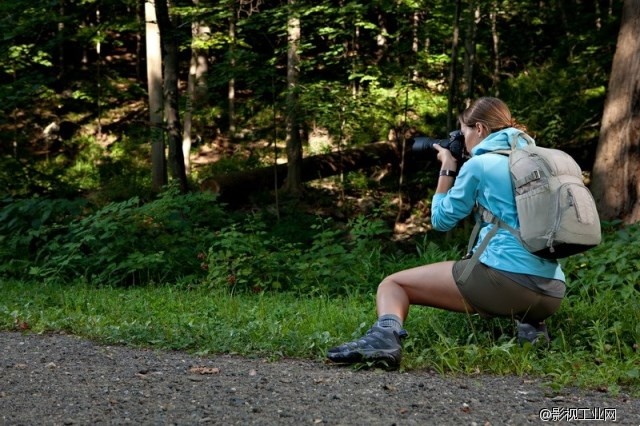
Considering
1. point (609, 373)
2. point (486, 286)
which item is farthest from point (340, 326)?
point (609, 373)

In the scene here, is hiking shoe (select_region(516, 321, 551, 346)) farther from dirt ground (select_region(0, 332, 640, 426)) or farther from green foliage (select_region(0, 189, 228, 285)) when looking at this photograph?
green foliage (select_region(0, 189, 228, 285))

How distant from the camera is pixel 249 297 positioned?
743 centimetres

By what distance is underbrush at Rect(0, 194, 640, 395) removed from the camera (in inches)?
177

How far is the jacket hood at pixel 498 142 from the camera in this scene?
434 centimetres

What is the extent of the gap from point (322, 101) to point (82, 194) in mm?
5827

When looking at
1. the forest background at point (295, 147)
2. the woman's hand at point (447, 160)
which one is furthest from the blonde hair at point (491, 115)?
the forest background at point (295, 147)

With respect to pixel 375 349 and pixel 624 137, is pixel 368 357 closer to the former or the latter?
pixel 375 349

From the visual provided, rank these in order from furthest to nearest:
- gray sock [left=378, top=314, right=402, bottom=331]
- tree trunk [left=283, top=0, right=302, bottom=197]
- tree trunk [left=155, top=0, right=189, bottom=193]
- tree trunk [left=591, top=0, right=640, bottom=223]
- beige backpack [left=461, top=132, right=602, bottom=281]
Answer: tree trunk [left=283, top=0, right=302, bottom=197]
tree trunk [left=155, top=0, right=189, bottom=193]
tree trunk [left=591, top=0, right=640, bottom=223]
gray sock [left=378, top=314, right=402, bottom=331]
beige backpack [left=461, top=132, right=602, bottom=281]

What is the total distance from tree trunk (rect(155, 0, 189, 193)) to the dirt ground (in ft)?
23.3

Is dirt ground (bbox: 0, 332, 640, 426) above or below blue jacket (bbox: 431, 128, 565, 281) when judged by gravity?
below

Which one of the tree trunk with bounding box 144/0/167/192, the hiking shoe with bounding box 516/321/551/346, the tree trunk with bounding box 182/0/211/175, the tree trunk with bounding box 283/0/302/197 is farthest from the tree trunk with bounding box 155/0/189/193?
the hiking shoe with bounding box 516/321/551/346

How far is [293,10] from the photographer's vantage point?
1296 centimetres

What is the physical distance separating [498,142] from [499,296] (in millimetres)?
942

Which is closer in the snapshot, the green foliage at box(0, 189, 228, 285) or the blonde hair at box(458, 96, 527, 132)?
the blonde hair at box(458, 96, 527, 132)
